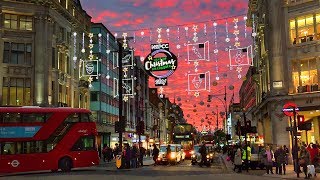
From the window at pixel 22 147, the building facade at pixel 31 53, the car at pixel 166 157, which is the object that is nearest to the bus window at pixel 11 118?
the window at pixel 22 147

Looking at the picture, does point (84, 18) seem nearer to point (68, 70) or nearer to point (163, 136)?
point (68, 70)

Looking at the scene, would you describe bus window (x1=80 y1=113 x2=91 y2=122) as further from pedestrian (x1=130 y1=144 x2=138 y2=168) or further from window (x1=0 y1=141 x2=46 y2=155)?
pedestrian (x1=130 y1=144 x2=138 y2=168)

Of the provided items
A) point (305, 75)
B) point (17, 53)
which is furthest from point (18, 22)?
point (305, 75)

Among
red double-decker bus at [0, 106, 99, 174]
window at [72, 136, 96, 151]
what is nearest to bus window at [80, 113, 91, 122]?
red double-decker bus at [0, 106, 99, 174]

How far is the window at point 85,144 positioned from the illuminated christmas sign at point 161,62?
6364 millimetres

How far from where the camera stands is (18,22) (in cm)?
4516

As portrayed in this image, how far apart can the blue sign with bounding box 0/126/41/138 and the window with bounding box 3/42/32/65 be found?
17.3m

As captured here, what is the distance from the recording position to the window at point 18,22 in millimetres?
44525

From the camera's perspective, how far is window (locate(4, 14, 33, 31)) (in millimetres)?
44525

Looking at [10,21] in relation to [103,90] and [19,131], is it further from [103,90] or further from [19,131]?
[103,90]

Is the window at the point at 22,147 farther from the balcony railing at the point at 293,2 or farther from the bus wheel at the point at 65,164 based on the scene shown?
the balcony railing at the point at 293,2

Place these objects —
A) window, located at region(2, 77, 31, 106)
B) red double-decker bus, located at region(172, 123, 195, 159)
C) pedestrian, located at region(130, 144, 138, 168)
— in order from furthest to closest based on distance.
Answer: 1. red double-decker bus, located at region(172, 123, 195, 159)
2. window, located at region(2, 77, 31, 106)
3. pedestrian, located at region(130, 144, 138, 168)

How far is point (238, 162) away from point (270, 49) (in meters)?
14.6

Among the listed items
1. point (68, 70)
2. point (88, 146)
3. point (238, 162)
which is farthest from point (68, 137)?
point (68, 70)
